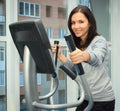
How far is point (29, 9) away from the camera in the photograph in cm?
279

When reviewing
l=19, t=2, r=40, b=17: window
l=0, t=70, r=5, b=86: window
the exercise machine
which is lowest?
l=0, t=70, r=5, b=86: window

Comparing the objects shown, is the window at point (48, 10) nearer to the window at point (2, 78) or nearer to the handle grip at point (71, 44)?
the window at point (2, 78)

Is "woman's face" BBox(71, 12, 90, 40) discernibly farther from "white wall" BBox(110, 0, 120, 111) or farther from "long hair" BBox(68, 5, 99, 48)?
"white wall" BBox(110, 0, 120, 111)

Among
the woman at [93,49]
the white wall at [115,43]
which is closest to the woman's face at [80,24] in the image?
the woman at [93,49]

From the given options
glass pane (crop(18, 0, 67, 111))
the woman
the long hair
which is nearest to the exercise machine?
the woman

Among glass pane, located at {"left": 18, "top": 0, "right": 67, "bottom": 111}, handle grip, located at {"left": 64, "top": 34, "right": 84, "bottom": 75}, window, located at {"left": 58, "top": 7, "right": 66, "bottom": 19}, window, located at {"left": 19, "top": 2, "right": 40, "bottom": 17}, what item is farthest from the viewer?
window, located at {"left": 58, "top": 7, "right": 66, "bottom": 19}

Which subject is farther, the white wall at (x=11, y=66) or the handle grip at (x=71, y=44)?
the white wall at (x=11, y=66)

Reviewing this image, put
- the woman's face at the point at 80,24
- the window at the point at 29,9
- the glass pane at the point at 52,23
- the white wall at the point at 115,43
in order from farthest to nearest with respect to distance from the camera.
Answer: the white wall at the point at 115,43, the glass pane at the point at 52,23, the window at the point at 29,9, the woman's face at the point at 80,24

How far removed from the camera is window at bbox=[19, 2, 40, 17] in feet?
8.96

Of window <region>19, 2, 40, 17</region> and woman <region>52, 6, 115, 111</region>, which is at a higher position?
window <region>19, 2, 40, 17</region>

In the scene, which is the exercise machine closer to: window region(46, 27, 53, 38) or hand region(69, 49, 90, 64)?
hand region(69, 49, 90, 64)

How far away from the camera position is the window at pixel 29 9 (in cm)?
273

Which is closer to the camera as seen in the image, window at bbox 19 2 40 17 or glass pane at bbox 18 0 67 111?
window at bbox 19 2 40 17

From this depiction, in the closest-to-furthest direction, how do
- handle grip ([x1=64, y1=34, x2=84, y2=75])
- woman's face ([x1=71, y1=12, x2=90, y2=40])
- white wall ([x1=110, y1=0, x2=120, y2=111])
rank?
handle grip ([x1=64, y1=34, x2=84, y2=75]) → woman's face ([x1=71, y1=12, x2=90, y2=40]) → white wall ([x1=110, y1=0, x2=120, y2=111])
